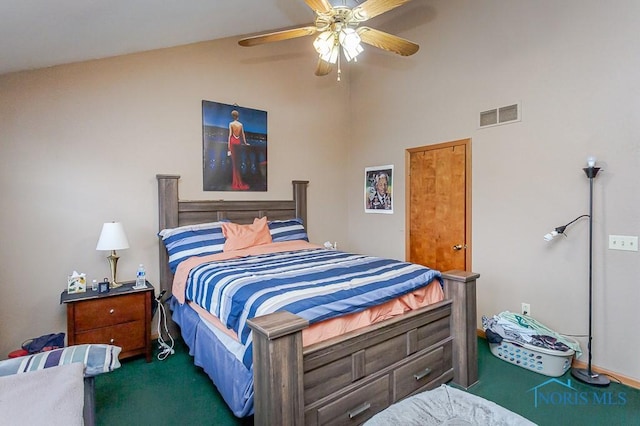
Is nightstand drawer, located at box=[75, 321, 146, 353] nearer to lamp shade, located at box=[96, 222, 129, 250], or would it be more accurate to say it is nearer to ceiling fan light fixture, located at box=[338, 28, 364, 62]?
lamp shade, located at box=[96, 222, 129, 250]

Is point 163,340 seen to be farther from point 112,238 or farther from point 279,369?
point 279,369

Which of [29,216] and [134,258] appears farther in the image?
[134,258]

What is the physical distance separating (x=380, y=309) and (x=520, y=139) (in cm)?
224

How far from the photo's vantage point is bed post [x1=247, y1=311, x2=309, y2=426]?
151cm

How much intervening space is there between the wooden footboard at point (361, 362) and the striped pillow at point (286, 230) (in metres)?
1.88

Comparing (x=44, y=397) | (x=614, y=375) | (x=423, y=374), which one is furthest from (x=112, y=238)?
(x=614, y=375)

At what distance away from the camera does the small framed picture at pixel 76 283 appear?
2820mm

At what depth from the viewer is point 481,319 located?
344cm

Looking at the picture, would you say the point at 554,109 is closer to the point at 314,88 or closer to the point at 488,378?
A: the point at 488,378

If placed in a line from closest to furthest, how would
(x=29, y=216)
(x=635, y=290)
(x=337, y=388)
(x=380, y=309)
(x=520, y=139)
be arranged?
(x=337, y=388)
(x=380, y=309)
(x=635, y=290)
(x=29, y=216)
(x=520, y=139)

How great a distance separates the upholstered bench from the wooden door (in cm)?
323

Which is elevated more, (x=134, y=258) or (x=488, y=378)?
(x=134, y=258)

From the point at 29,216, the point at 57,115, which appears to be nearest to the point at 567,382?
the point at 29,216

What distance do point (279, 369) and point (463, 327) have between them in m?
1.54
